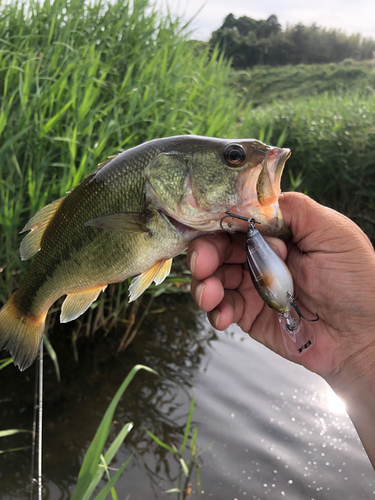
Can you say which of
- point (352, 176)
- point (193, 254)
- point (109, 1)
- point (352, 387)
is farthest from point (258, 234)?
point (352, 176)

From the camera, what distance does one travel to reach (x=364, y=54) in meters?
31.9

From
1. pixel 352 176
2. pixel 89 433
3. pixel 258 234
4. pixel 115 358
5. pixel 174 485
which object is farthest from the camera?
pixel 352 176

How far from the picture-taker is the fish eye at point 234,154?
1.29 metres

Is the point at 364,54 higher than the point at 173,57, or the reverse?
the point at 364,54

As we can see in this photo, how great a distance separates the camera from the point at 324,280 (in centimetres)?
168

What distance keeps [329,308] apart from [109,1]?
4906 millimetres

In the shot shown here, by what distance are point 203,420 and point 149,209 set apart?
251 cm

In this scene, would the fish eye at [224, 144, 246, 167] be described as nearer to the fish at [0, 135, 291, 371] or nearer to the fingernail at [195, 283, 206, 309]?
the fish at [0, 135, 291, 371]

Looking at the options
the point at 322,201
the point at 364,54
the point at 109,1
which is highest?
the point at 364,54

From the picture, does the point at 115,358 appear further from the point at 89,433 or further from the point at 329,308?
the point at 329,308

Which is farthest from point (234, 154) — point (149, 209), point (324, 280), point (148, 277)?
point (324, 280)

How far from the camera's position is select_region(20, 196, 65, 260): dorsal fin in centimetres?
153

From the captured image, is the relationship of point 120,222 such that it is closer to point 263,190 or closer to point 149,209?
point 149,209

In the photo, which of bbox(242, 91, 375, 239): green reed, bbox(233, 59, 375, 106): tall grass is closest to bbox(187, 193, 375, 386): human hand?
bbox(242, 91, 375, 239): green reed
